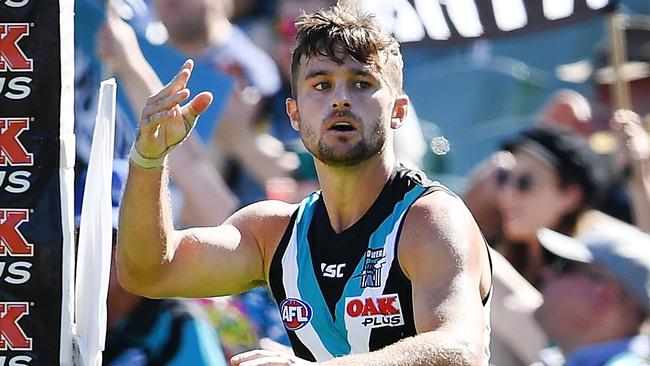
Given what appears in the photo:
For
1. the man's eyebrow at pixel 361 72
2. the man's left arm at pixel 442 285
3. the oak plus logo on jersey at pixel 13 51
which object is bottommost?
the man's left arm at pixel 442 285

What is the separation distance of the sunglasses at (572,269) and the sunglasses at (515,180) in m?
0.44

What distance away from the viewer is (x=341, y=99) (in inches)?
150

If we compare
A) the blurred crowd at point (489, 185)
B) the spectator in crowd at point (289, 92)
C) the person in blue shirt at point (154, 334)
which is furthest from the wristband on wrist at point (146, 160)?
the spectator in crowd at point (289, 92)

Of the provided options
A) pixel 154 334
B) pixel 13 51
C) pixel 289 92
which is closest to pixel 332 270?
pixel 13 51

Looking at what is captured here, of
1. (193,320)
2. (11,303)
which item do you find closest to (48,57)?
(11,303)

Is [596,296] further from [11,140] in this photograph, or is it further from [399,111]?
[11,140]

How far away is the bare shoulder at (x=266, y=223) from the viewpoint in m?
4.29

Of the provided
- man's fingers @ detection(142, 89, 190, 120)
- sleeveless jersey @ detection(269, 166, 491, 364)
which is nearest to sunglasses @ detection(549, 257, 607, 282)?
sleeveless jersey @ detection(269, 166, 491, 364)

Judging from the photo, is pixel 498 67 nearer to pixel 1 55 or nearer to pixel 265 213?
A: pixel 265 213

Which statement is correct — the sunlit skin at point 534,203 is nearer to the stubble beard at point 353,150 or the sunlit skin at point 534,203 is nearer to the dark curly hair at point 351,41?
the dark curly hair at point 351,41

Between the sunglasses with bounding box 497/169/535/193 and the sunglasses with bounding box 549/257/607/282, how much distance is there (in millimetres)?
438

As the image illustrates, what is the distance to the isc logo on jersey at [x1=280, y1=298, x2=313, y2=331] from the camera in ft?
13.1

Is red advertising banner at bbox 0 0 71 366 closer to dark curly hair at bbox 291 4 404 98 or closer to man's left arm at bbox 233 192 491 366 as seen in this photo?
dark curly hair at bbox 291 4 404 98

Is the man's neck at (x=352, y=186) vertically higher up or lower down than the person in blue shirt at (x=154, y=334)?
higher up
